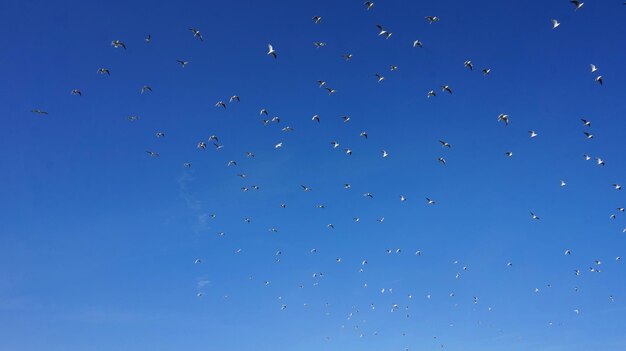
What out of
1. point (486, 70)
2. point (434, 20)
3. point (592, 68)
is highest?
point (434, 20)

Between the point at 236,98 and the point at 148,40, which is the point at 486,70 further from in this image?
the point at 148,40

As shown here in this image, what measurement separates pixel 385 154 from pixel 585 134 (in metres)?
19.4

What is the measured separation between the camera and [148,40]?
39.7 metres

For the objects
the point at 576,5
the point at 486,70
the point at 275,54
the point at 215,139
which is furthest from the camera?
the point at 215,139

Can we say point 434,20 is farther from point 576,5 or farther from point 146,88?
point 146,88

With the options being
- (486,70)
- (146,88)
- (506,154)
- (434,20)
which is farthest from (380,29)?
(146,88)

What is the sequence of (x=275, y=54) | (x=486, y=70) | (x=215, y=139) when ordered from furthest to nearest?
(x=215, y=139) < (x=486, y=70) < (x=275, y=54)

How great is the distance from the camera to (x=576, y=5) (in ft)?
123

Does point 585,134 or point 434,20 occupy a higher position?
point 434,20

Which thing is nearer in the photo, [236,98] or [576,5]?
[576,5]

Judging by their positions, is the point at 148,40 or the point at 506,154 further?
the point at 506,154

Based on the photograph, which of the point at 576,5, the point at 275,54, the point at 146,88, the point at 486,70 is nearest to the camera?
the point at 576,5

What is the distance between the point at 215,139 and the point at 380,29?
20.1m

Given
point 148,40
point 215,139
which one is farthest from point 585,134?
point 148,40
